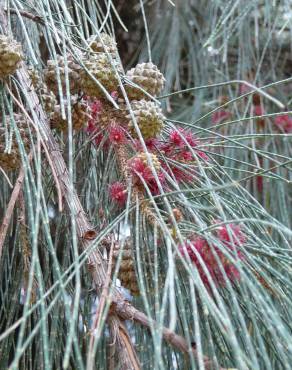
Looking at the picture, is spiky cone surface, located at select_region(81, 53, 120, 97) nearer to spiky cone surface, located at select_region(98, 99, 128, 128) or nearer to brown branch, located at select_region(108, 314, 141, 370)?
spiky cone surface, located at select_region(98, 99, 128, 128)

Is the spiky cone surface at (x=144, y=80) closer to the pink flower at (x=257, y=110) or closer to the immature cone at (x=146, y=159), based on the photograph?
the immature cone at (x=146, y=159)

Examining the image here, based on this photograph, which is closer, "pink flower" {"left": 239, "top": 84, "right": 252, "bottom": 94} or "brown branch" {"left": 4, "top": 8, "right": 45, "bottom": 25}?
"brown branch" {"left": 4, "top": 8, "right": 45, "bottom": 25}

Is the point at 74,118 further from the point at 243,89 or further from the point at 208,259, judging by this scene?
the point at 243,89

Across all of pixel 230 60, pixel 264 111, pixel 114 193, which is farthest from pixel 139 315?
pixel 230 60

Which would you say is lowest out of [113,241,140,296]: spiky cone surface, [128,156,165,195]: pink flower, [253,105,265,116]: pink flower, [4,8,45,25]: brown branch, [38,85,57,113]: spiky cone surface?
[113,241,140,296]: spiky cone surface

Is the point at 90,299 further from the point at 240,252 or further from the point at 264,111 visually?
the point at 264,111

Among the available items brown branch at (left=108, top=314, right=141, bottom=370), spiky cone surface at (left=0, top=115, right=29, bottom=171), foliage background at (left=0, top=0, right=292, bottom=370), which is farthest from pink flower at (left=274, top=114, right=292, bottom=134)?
brown branch at (left=108, top=314, right=141, bottom=370)
